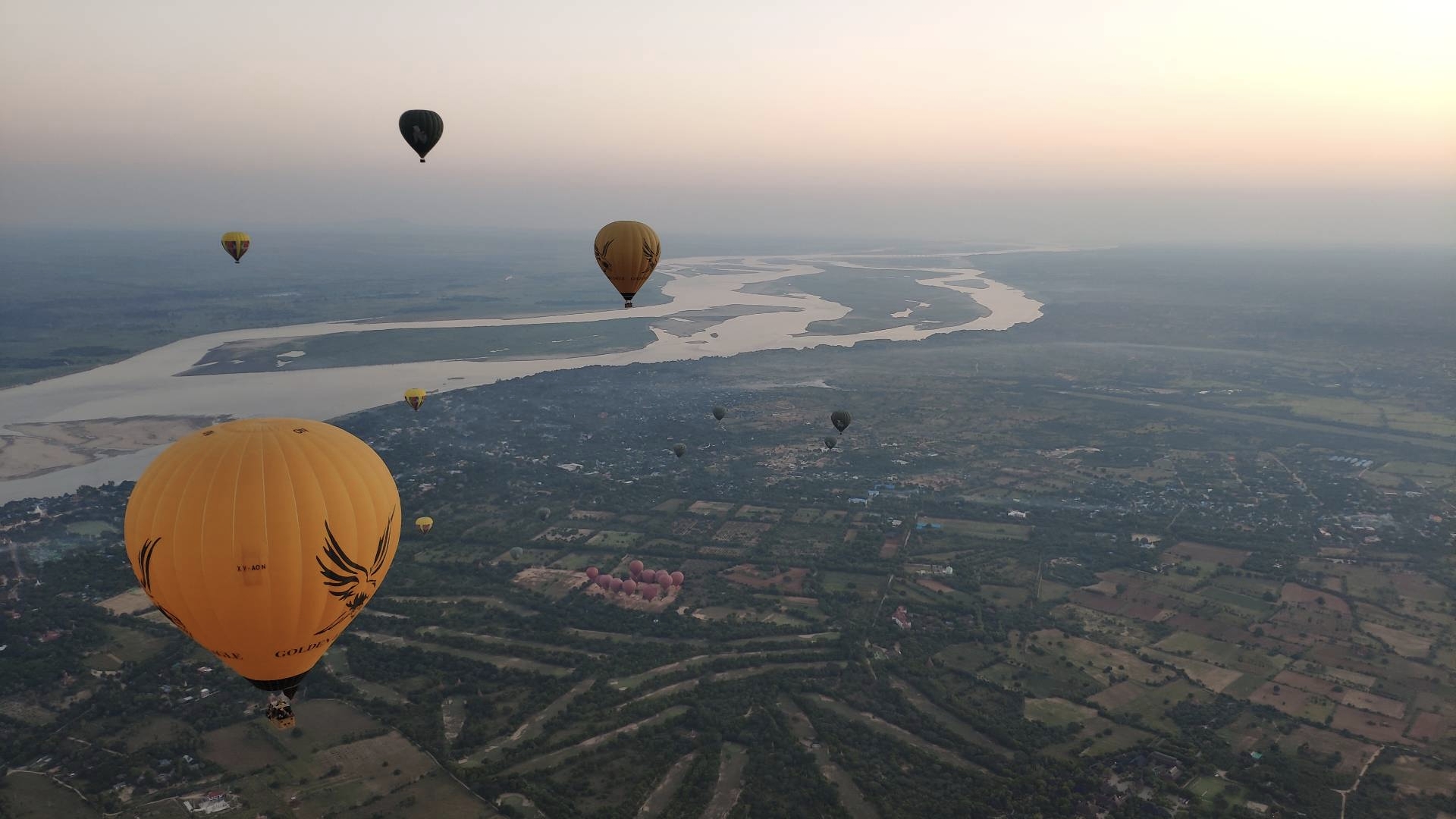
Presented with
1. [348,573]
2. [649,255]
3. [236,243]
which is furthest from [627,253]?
[236,243]

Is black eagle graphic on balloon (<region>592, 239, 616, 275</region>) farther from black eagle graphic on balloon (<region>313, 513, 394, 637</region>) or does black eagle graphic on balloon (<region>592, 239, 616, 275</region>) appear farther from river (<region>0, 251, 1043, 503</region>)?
river (<region>0, 251, 1043, 503</region>)

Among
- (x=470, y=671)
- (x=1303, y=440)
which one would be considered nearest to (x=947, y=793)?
(x=470, y=671)

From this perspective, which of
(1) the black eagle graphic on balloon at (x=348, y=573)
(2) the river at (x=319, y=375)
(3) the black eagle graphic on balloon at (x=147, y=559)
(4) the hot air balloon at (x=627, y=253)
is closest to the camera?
(3) the black eagle graphic on balloon at (x=147, y=559)

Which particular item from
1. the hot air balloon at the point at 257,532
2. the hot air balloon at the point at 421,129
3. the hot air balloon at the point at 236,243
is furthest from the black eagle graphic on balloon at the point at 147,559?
the hot air balloon at the point at 236,243

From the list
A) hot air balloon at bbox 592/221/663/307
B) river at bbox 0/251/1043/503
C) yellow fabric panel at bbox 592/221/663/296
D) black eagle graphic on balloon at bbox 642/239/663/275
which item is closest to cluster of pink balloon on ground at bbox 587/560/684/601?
hot air balloon at bbox 592/221/663/307

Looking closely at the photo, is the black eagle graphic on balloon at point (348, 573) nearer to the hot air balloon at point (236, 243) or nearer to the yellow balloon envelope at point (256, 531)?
the yellow balloon envelope at point (256, 531)

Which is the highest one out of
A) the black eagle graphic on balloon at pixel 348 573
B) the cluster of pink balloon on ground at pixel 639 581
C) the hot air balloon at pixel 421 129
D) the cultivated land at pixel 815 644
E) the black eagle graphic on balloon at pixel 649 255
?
the hot air balloon at pixel 421 129

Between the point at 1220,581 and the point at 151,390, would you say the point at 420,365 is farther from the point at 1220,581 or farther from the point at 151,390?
the point at 1220,581
